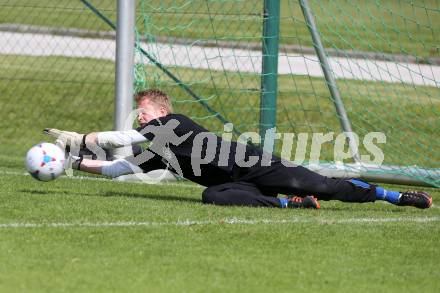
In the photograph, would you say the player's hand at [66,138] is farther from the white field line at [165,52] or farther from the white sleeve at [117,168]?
the white field line at [165,52]

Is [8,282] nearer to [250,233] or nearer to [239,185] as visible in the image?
[250,233]

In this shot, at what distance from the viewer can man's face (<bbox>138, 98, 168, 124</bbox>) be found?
30.0 ft

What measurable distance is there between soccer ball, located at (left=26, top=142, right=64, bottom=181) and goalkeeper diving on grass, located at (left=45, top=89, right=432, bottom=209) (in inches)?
11.9

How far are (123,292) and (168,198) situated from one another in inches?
148

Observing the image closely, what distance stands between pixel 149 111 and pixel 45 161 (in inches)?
40.3

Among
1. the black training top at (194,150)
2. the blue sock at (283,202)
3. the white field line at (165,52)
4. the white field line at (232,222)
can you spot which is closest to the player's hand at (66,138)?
the black training top at (194,150)

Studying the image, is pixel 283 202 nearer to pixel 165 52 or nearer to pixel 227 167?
pixel 227 167

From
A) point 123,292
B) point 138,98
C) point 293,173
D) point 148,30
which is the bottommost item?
point 123,292

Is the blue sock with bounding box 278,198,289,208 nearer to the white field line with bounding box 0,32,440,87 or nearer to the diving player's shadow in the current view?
the diving player's shadow

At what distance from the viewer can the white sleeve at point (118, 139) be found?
8891mm

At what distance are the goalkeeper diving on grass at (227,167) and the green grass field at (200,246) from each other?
0.59 ft

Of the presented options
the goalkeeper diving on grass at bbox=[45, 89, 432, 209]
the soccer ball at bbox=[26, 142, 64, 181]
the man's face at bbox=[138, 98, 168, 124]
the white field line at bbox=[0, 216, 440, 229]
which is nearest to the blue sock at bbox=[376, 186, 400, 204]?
the goalkeeper diving on grass at bbox=[45, 89, 432, 209]

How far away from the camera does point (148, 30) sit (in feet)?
37.0

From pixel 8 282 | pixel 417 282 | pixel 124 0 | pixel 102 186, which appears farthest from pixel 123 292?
pixel 124 0
